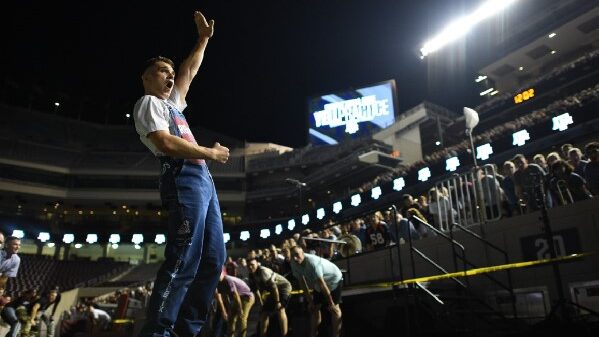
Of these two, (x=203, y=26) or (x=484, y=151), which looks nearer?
(x=203, y=26)

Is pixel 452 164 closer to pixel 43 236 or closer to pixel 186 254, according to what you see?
pixel 186 254

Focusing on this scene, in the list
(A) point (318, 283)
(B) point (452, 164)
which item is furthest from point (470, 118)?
(B) point (452, 164)

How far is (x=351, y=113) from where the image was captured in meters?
35.9

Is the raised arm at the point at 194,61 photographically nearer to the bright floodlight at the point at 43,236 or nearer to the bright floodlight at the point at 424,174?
the bright floodlight at the point at 424,174

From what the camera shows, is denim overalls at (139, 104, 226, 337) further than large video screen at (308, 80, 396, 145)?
No

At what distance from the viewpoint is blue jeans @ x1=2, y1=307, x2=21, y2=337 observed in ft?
31.9

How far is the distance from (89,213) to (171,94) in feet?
145

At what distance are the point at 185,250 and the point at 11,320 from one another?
10128mm

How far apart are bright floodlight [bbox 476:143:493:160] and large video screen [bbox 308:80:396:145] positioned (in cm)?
1562

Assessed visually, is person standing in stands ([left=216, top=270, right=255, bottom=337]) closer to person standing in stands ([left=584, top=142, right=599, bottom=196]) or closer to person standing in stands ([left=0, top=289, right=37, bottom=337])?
person standing in stands ([left=0, top=289, right=37, bottom=337])

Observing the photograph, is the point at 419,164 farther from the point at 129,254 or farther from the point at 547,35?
the point at 129,254

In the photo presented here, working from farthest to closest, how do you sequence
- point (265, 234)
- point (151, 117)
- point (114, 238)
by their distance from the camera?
1. point (114, 238)
2. point (265, 234)
3. point (151, 117)

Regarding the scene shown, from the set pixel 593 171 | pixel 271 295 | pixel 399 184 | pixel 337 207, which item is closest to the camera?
pixel 593 171

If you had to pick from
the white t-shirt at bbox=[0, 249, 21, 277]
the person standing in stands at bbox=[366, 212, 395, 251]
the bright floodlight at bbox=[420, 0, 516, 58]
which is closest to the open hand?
the white t-shirt at bbox=[0, 249, 21, 277]
